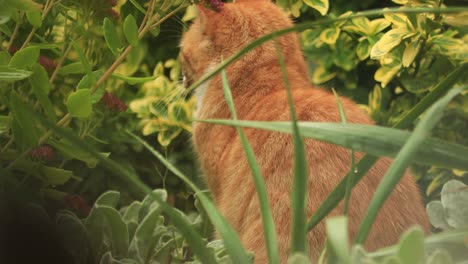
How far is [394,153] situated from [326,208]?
0.17m

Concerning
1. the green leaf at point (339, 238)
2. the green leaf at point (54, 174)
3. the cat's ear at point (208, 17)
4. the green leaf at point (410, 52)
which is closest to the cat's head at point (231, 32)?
the cat's ear at point (208, 17)

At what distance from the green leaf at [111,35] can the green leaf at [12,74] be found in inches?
8.9

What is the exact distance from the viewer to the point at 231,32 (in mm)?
2537

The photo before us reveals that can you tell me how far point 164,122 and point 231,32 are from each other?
753 millimetres

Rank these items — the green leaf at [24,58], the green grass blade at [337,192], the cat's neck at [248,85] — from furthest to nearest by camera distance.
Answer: the cat's neck at [248,85], the green leaf at [24,58], the green grass blade at [337,192]

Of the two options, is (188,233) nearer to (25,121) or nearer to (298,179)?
(298,179)

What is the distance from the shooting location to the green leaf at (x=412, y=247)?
1.14 metres

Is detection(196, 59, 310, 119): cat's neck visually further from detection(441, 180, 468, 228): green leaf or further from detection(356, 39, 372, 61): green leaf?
detection(441, 180, 468, 228): green leaf

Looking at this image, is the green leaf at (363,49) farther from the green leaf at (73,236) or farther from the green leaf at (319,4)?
the green leaf at (73,236)

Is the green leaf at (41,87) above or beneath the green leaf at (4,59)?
beneath

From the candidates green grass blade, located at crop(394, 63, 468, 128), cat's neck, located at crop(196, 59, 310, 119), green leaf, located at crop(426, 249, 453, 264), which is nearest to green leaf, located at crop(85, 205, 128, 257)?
cat's neck, located at crop(196, 59, 310, 119)

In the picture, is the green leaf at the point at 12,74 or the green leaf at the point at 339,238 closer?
the green leaf at the point at 339,238

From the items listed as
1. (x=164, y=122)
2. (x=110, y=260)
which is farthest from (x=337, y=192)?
(x=164, y=122)

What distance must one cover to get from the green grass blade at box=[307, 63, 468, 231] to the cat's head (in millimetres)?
1161
